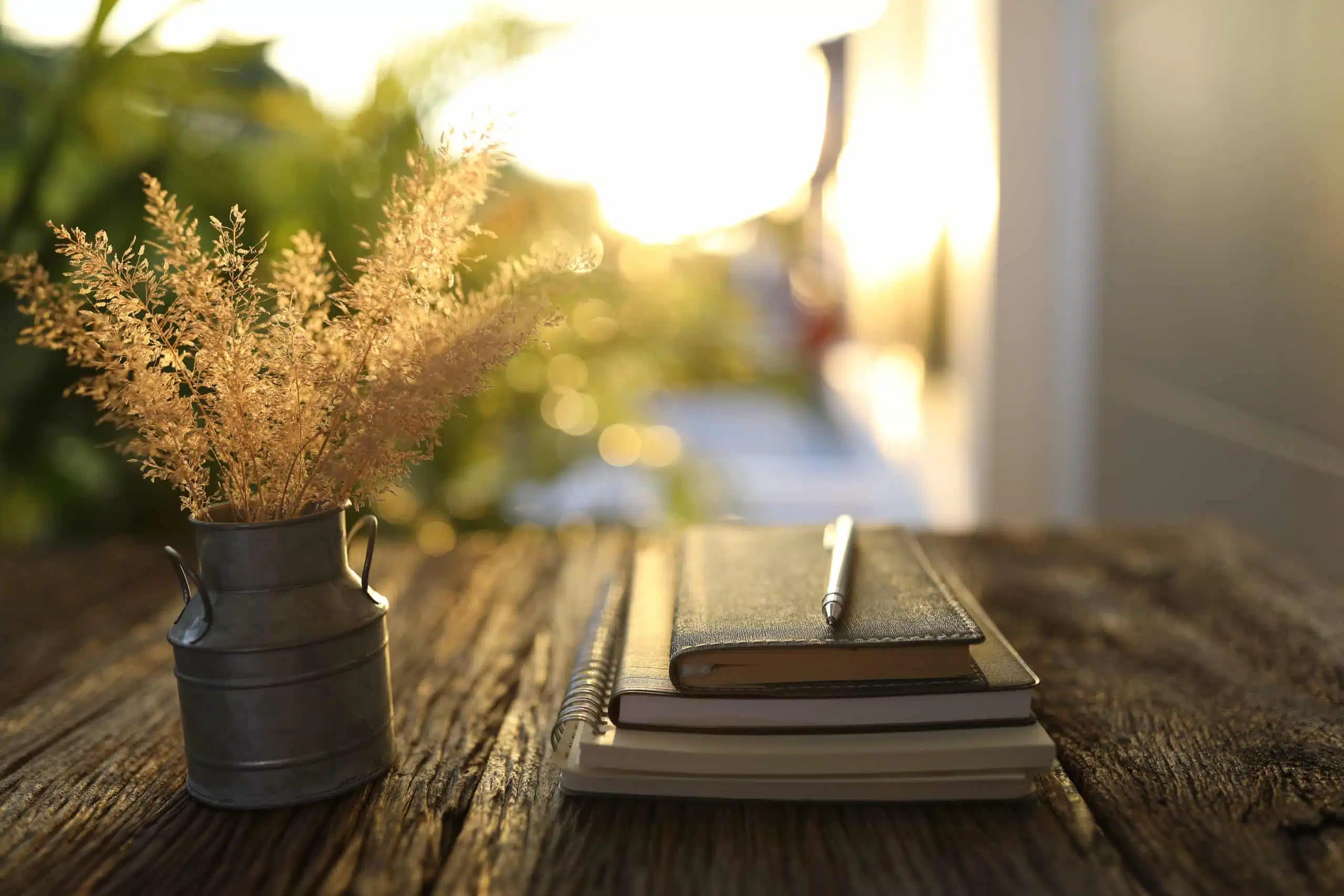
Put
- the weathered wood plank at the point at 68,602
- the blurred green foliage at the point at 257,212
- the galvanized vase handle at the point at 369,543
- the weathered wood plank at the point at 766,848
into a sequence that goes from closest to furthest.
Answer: the weathered wood plank at the point at 766,848 < the galvanized vase handle at the point at 369,543 < the weathered wood plank at the point at 68,602 < the blurred green foliage at the point at 257,212

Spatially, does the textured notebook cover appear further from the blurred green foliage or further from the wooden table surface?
the blurred green foliage

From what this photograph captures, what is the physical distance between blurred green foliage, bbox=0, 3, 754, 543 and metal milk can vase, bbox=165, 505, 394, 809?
27.6 inches

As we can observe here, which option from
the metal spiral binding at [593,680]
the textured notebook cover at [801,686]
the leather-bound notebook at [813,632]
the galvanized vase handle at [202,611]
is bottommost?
the metal spiral binding at [593,680]

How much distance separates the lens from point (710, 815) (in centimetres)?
55

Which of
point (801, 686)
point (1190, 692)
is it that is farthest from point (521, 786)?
point (1190, 692)

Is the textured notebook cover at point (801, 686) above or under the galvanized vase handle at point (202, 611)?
under

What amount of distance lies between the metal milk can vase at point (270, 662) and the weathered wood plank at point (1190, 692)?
415mm

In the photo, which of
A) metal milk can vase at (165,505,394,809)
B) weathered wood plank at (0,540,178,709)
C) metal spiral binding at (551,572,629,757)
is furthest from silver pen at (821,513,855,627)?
weathered wood plank at (0,540,178,709)

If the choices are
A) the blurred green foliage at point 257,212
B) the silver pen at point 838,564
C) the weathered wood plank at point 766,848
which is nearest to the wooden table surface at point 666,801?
the weathered wood plank at point 766,848

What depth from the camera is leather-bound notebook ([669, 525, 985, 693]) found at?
1.81ft

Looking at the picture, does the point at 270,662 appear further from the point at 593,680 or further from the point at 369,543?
the point at 593,680

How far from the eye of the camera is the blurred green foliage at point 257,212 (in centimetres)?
137

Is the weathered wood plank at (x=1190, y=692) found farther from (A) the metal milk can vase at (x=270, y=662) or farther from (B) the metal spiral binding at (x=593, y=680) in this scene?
(A) the metal milk can vase at (x=270, y=662)

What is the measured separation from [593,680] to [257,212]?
3.82ft
